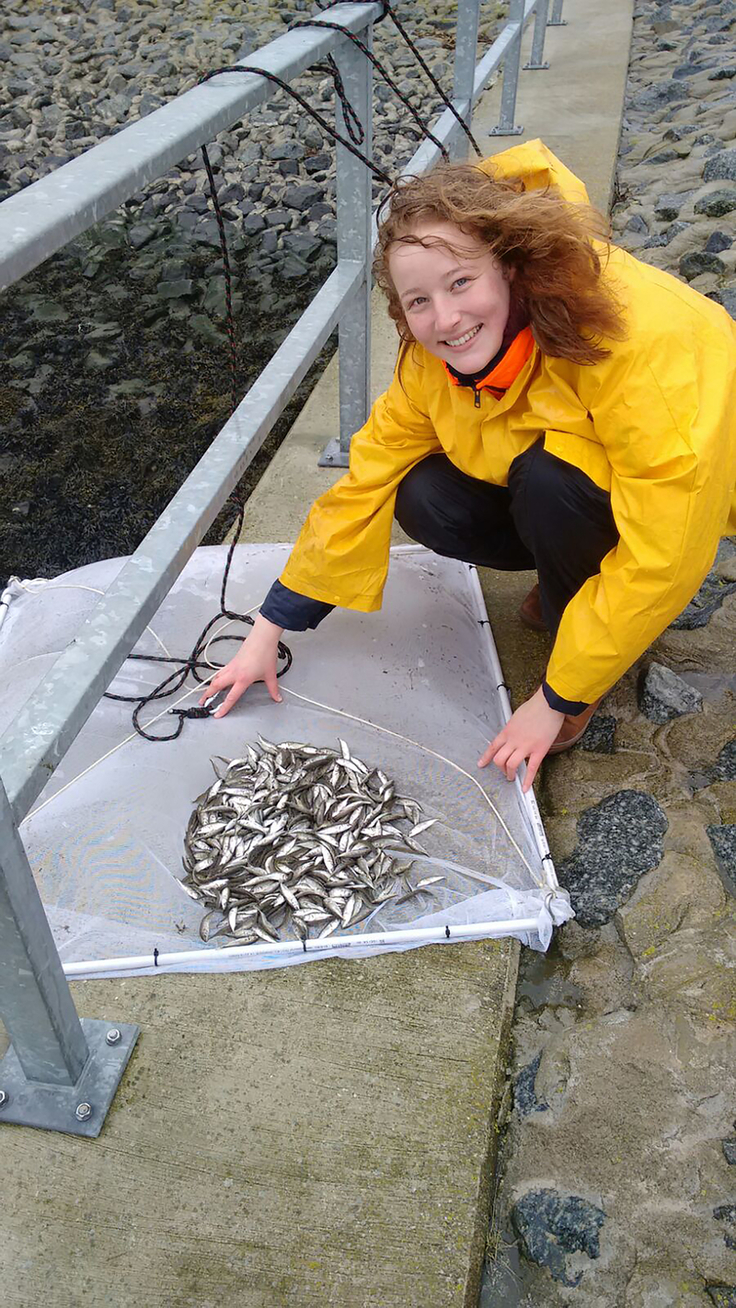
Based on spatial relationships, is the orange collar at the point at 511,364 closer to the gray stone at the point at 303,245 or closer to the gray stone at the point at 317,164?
the gray stone at the point at 303,245

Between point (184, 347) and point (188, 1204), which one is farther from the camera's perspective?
point (184, 347)

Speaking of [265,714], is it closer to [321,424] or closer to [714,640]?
[714,640]

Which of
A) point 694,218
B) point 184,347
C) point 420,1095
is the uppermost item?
point 420,1095

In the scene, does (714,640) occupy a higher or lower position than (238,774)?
lower

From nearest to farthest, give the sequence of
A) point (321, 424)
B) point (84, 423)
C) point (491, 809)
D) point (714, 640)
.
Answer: point (491, 809) < point (714, 640) < point (321, 424) < point (84, 423)

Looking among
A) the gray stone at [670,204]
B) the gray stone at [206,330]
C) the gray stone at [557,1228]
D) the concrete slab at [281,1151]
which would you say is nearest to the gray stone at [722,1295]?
the gray stone at [557,1228]

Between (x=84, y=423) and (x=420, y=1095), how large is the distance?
3555 millimetres

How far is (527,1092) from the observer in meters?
1.74

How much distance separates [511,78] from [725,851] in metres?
4.93

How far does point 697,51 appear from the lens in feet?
23.4

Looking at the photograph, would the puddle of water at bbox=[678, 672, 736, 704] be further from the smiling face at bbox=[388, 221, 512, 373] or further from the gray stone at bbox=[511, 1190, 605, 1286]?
the gray stone at bbox=[511, 1190, 605, 1286]

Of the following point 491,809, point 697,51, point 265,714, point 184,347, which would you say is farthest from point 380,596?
point 697,51

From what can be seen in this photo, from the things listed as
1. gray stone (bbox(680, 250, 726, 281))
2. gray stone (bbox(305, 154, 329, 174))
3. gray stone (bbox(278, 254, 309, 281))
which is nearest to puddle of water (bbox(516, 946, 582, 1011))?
gray stone (bbox(680, 250, 726, 281))

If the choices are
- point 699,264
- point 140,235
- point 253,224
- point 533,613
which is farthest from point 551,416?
point 140,235
